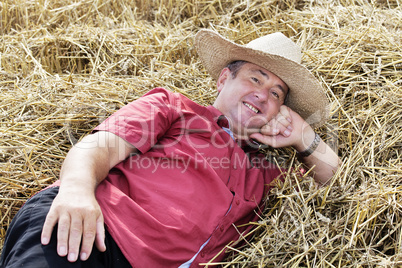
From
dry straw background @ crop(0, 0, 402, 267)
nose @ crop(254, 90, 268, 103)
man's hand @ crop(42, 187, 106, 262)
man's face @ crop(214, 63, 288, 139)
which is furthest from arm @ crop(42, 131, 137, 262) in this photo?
nose @ crop(254, 90, 268, 103)

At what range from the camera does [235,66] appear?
8.98 feet

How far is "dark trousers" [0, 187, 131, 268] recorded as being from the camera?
1.73m

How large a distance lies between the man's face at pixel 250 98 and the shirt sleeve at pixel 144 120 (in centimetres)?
34

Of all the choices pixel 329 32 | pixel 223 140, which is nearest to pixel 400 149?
pixel 223 140

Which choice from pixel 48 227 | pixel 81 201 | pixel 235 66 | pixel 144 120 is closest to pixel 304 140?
pixel 235 66

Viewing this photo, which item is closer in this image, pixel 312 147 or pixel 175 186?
pixel 175 186

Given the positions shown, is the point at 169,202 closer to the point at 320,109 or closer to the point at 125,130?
the point at 125,130

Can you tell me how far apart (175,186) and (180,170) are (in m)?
0.09

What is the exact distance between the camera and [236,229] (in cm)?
220

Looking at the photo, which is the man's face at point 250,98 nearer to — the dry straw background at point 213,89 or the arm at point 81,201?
the dry straw background at point 213,89

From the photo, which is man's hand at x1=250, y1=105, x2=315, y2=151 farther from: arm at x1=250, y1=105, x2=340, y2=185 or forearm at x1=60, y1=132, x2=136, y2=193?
forearm at x1=60, y1=132, x2=136, y2=193

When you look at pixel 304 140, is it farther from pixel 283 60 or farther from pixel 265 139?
pixel 283 60

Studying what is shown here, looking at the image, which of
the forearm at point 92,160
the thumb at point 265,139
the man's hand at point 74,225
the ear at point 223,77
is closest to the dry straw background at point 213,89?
the thumb at point 265,139

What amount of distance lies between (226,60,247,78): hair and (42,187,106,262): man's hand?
1.22 metres
